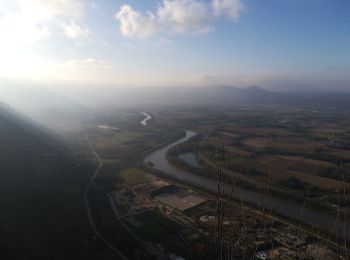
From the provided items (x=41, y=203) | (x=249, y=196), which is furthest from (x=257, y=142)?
(x=41, y=203)

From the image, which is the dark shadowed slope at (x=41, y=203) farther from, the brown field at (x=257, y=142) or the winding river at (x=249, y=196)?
the brown field at (x=257, y=142)

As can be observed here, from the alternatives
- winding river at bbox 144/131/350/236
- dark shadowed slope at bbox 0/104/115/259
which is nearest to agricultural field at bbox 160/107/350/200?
winding river at bbox 144/131/350/236

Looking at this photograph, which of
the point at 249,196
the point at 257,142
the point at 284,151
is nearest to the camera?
the point at 249,196

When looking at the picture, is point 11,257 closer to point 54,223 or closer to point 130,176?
point 54,223

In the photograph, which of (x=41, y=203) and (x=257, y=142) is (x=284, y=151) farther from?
(x=41, y=203)

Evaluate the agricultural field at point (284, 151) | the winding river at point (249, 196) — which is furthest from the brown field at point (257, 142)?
the winding river at point (249, 196)

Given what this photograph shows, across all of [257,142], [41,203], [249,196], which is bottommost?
[257,142]

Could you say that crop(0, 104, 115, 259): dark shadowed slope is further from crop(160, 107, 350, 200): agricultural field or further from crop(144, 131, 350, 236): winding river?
crop(160, 107, 350, 200): agricultural field

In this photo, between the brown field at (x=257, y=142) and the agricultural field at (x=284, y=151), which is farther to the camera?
the brown field at (x=257, y=142)
